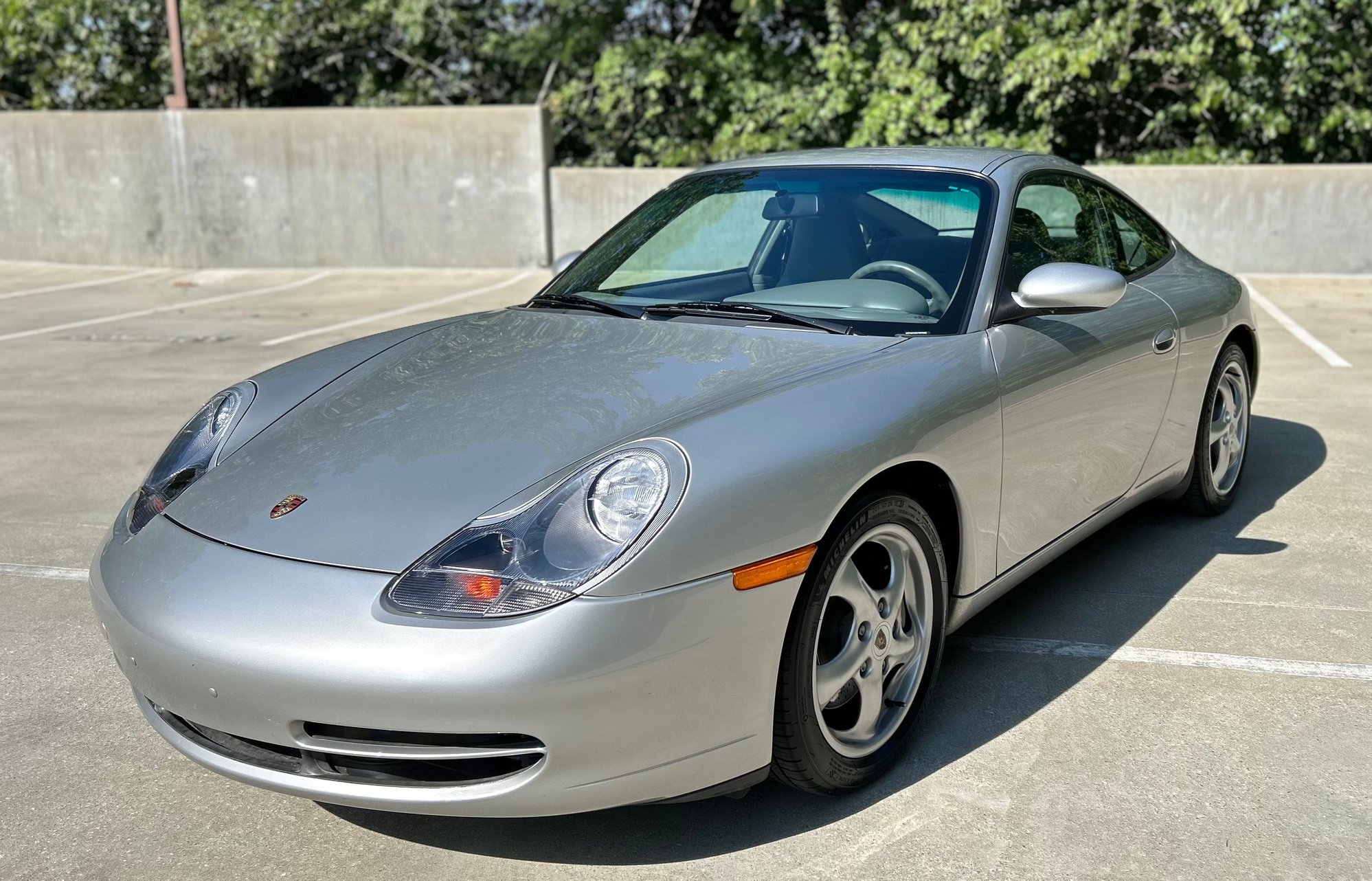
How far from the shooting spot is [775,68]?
52.1 ft

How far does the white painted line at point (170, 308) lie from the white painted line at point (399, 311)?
6.84 feet

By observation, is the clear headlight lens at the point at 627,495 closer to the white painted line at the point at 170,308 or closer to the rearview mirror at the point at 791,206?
the rearview mirror at the point at 791,206

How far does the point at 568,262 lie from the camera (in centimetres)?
421

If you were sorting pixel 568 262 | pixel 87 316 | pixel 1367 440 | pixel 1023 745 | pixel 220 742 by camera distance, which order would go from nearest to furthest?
1. pixel 220 742
2. pixel 1023 745
3. pixel 568 262
4. pixel 1367 440
5. pixel 87 316

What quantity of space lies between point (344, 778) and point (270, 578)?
395 mm

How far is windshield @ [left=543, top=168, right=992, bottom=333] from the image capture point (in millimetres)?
3268

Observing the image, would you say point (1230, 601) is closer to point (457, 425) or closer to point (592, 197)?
point (457, 425)

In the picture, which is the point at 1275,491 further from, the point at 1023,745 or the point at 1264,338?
the point at 1264,338

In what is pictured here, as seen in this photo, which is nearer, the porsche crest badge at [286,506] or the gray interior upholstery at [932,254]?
the porsche crest badge at [286,506]

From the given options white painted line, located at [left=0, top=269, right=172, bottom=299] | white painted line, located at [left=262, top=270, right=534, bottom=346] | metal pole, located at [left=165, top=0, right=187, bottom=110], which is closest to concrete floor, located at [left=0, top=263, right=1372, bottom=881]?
white painted line, located at [left=262, top=270, right=534, bottom=346]

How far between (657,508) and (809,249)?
4.80 feet

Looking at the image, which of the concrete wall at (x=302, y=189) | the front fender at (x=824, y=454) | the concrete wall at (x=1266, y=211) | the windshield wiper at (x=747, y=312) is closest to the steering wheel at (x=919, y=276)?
the front fender at (x=824, y=454)

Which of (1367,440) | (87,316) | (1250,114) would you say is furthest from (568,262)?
(1250,114)

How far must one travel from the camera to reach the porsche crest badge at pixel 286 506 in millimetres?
2520
